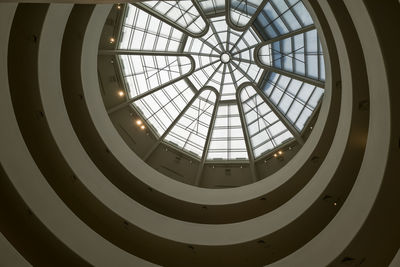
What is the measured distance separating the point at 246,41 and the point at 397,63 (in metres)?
9.59

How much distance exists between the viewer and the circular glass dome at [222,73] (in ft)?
53.4

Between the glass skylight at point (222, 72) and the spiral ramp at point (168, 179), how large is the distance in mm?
2667

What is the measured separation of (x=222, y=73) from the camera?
1838 centimetres

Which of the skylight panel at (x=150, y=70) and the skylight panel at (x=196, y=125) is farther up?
the skylight panel at (x=150, y=70)

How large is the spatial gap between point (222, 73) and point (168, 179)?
20.6 ft

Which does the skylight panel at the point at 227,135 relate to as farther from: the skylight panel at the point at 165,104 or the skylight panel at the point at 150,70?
the skylight panel at the point at 150,70

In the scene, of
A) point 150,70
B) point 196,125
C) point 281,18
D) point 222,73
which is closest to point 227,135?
point 196,125

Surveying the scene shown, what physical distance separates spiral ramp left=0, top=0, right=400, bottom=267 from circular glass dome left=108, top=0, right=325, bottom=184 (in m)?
2.65

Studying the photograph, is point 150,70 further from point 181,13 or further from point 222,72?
point 222,72

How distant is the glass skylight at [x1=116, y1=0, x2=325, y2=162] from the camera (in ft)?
53.4

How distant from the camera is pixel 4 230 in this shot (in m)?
11.9

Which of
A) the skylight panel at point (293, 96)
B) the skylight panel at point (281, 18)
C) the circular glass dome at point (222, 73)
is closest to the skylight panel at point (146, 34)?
the circular glass dome at point (222, 73)

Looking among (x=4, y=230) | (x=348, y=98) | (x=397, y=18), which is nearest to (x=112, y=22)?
(x=4, y=230)

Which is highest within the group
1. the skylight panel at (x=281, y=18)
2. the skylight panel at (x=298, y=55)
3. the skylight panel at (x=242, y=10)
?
the skylight panel at (x=242, y=10)
